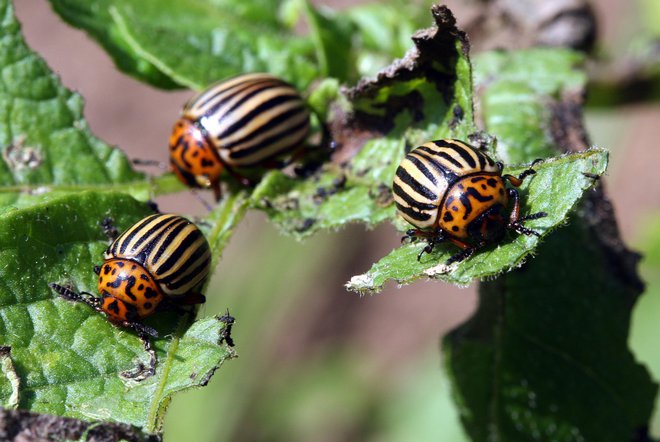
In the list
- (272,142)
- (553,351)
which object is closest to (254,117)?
(272,142)

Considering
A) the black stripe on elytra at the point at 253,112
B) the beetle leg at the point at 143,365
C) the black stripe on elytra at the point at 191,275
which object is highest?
the black stripe on elytra at the point at 253,112

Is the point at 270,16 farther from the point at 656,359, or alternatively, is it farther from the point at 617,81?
the point at 656,359

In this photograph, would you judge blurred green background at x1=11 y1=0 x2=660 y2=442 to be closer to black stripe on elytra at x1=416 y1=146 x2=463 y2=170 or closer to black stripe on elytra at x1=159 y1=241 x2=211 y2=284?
black stripe on elytra at x1=416 y1=146 x2=463 y2=170

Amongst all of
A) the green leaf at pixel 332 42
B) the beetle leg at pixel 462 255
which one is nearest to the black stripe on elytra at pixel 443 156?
the beetle leg at pixel 462 255

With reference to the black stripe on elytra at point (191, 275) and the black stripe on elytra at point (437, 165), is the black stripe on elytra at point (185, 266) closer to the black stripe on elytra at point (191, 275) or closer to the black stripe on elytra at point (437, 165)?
the black stripe on elytra at point (191, 275)

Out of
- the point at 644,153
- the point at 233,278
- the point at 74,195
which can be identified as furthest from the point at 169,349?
the point at 644,153
